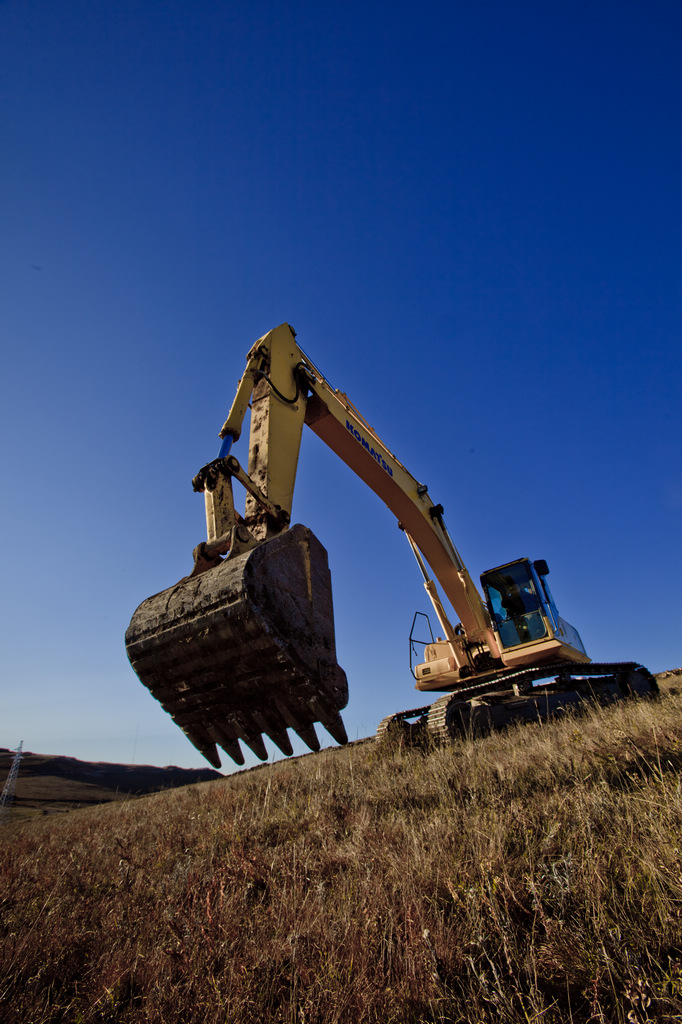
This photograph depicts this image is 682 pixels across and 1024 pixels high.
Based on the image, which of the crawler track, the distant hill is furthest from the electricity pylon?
the crawler track

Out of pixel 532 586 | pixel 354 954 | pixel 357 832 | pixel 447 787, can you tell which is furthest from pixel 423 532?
pixel 354 954

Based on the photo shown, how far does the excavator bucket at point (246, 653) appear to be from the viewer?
2.40 meters

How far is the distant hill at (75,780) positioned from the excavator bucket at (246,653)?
17833 millimetres

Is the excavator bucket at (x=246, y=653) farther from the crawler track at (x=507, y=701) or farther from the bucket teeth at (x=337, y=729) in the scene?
the crawler track at (x=507, y=701)

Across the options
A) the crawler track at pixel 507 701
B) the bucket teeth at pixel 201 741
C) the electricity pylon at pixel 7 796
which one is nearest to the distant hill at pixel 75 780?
the electricity pylon at pixel 7 796

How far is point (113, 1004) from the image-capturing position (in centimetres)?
200

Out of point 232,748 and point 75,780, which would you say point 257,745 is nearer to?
point 232,748

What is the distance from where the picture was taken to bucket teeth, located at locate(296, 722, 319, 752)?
8.45 feet

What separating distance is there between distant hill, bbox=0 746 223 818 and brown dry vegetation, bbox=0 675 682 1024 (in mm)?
16618

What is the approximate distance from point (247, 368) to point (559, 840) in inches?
166

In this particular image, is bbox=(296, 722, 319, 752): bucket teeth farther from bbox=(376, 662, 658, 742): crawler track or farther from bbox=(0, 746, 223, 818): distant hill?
bbox=(0, 746, 223, 818): distant hill

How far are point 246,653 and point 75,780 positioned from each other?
107 ft

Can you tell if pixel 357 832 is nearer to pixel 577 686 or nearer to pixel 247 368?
pixel 247 368

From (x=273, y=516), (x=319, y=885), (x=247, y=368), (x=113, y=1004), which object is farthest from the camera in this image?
(x=247, y=368)
